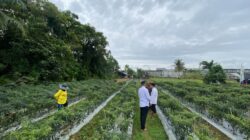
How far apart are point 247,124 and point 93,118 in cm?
545

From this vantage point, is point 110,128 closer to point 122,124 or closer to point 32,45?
point 122,124

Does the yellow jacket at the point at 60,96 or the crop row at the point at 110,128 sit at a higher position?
the yellow jacket at the point at 60,96

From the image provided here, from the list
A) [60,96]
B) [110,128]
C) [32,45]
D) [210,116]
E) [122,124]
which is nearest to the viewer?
[122,124]

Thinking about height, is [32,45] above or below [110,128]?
above

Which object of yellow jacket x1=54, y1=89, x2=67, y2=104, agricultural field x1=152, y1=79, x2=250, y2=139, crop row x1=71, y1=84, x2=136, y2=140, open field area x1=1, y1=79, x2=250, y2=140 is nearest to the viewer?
crop row x1=71, y1=84, x2=136, y2=140

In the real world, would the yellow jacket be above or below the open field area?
above

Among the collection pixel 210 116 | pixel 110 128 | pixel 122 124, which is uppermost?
pixel 122 124

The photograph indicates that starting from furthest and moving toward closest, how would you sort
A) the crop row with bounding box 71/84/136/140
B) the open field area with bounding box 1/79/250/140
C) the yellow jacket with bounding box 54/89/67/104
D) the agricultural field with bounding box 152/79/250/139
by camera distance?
the yellow jacket with bounding box 54/89/67/104 < the agricultural field with bounding box 152/79/250/139 < the open field area with bounding box 1/79/250/140 < the crop row with bounding box 71/84/136/140

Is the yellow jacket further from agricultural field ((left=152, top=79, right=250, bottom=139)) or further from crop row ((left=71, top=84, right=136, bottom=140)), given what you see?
agricultural field ((left=152, top=79, right=250, bottom=139))

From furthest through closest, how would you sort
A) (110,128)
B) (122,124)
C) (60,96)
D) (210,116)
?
1. (210,116)
2. (60,96)
3. (110,128)
4. (122,124)

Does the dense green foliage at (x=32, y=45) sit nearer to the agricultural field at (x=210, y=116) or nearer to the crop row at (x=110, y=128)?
the crop row at (x=110, y=128)

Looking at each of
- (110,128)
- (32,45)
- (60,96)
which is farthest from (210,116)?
(32,45)

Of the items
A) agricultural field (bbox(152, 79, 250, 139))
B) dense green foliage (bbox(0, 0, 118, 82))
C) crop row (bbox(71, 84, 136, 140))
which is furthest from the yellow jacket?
dense green foliage (bbox(0, 0, 118, 82))

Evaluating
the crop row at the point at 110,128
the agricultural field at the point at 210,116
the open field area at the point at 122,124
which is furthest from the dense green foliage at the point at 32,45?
the agricultural field at the point at 210,116
